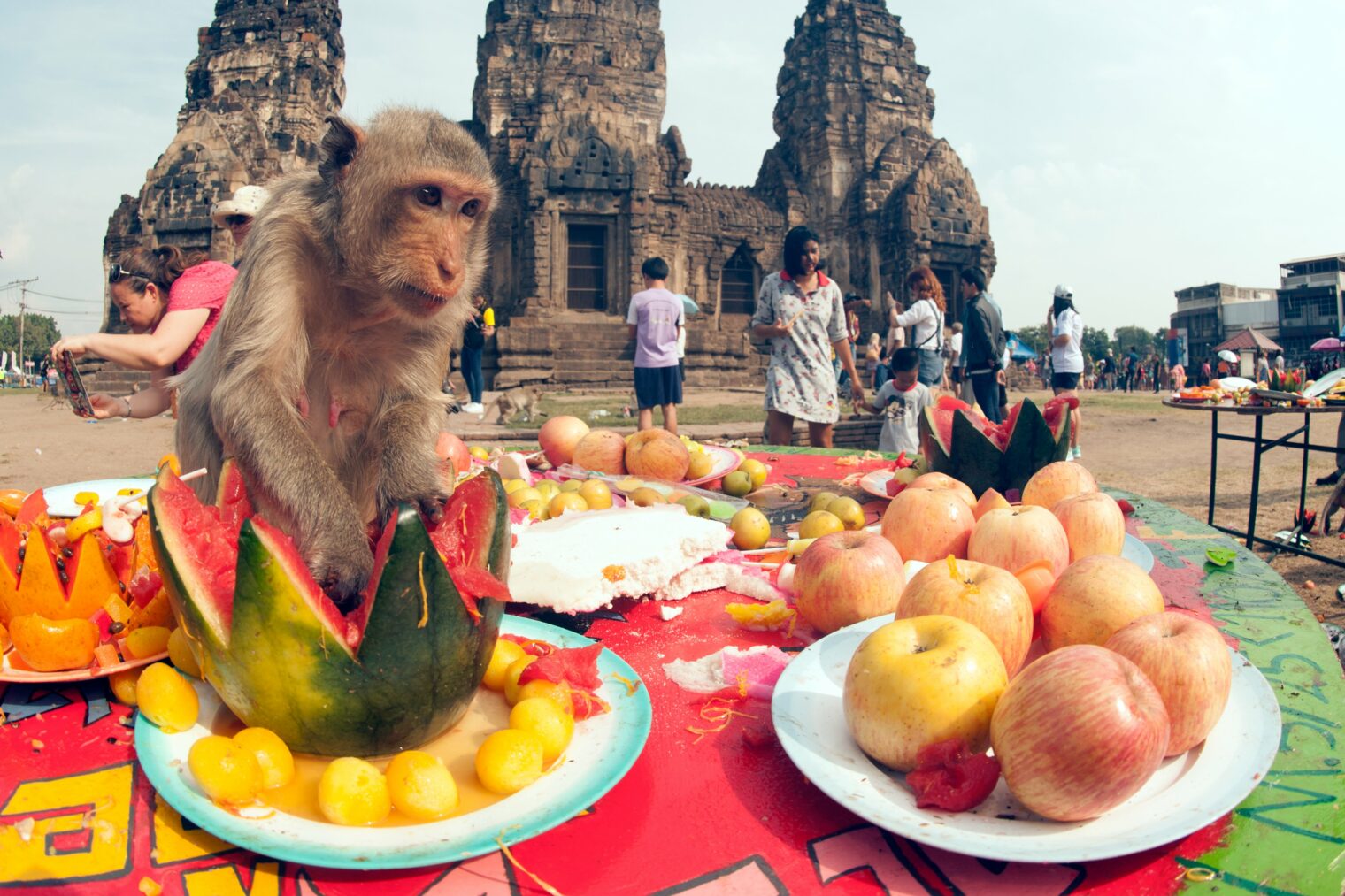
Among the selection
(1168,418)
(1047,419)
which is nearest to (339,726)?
(1047,419)

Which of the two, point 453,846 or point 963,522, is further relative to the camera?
point 963,522

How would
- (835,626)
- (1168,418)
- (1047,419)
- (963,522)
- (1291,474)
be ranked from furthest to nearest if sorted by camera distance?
1. (1168,418)
2. (1291,474)
3. (1047,419)
4. (963,522)
5. (835,626)

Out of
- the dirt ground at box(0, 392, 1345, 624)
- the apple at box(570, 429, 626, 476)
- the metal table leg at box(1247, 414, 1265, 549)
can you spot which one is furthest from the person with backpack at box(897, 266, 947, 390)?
the apple at box(570, 429, 626, 476)

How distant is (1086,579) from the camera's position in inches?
68.4

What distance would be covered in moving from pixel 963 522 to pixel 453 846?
66.1 inches

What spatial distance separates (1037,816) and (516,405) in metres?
13.9

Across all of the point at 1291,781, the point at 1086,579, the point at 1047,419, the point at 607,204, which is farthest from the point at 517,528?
the point at 607,204

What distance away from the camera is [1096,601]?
5.57 ft

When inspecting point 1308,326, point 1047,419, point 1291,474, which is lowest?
point 1291,474

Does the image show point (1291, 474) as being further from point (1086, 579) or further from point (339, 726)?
point (339, 726)

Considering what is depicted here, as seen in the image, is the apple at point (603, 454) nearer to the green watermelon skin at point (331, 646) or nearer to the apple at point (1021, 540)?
the apple at point (1021, 540)

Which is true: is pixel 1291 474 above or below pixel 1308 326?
below

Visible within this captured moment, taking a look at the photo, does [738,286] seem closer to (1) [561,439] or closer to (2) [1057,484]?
(1) [561,439]

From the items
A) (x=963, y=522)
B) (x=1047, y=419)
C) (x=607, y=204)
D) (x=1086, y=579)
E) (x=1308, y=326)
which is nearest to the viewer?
(x=1086, y=579)
